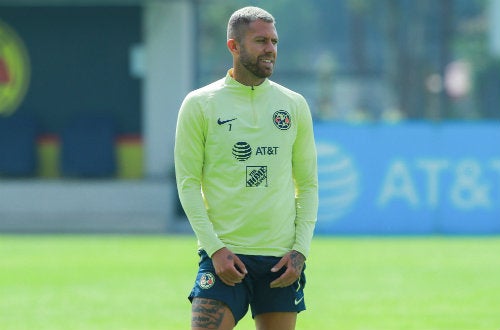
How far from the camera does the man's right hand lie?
541cm

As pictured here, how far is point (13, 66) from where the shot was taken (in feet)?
78.0

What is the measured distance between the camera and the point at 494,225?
62.7ft

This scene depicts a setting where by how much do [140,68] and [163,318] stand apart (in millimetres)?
13744

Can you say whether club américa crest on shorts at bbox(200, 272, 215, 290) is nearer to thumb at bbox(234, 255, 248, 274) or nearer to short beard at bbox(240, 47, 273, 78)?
thumb at bbox(234, 255, 248, 274)

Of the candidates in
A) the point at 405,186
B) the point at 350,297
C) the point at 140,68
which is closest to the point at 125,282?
the point at 350,297

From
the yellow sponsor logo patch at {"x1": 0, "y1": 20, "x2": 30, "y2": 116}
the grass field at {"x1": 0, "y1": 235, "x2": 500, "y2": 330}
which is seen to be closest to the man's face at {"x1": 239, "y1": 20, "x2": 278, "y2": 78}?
the grass field at {"x1": 0, "y1": 235, "x2": 500, "y2": 330}

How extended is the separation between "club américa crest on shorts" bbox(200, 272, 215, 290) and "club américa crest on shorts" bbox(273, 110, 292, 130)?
728 mm

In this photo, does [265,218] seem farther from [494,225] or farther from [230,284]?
[494,225]

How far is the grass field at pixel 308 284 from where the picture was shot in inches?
396

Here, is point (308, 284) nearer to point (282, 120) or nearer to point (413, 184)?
point (413, 184)

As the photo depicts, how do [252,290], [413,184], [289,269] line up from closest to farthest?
1. [289,269]
2. [252,290]
3. [413,184]

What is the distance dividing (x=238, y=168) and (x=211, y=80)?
19158mm

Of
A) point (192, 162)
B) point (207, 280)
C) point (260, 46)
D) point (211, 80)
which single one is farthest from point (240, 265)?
point (211, 80)

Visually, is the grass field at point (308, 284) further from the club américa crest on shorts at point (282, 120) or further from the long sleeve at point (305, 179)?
the club américa crest on shorts at point (282, 120)
